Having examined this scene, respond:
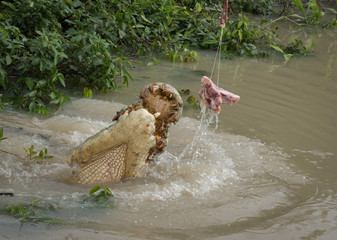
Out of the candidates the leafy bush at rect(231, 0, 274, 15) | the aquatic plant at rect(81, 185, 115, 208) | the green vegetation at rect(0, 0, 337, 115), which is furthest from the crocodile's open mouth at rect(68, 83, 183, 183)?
the leafy bush at rect(231, 0, 274, 15)

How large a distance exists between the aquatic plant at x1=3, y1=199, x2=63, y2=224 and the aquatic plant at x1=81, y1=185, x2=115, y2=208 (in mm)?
241

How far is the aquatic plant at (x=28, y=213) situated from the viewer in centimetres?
233

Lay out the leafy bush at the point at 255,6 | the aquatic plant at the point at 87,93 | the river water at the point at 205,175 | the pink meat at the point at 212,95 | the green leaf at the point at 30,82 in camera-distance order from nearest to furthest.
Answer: the river water at the point at 205,175 < the pink meat at the point at 212,95 < the green leaf at the point at 30,82 < the aquatic plant at the point at 87,93 < the leafy bush at the point at 255,6

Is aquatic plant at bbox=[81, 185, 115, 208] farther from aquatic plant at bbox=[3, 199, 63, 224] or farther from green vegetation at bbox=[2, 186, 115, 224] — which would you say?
aquatic plant at bbox=[3, 199, 63, 224]

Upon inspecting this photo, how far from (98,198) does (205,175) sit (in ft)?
2.92

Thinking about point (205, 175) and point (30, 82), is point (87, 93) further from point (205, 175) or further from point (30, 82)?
point (205, 175)

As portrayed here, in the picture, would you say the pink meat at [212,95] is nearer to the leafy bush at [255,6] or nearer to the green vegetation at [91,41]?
the green vegetation at [91,41]

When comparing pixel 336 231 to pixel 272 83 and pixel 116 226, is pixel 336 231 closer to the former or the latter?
pixel 116 226

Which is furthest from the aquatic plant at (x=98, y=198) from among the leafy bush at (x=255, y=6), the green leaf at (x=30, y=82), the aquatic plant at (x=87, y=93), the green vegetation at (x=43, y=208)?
the leafy bush at (x=255, y=6)

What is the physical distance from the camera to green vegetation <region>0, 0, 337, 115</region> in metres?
4.31

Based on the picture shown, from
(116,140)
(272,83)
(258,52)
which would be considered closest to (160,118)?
(116,140)

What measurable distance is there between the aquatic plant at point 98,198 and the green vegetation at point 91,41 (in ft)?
5.68

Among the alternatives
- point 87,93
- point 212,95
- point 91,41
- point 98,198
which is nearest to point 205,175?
point 212,95

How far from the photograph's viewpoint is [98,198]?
2.62 m
